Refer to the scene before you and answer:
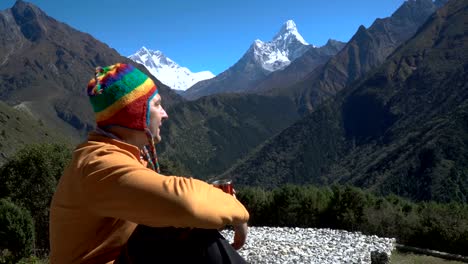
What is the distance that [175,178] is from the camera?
1664 mm

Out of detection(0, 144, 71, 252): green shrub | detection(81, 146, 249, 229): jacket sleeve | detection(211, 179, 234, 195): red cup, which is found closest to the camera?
detection(81, 146, 249, 229): jacket sleeve

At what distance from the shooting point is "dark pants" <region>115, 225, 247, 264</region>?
6.19ft

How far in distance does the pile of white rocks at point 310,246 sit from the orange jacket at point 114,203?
1196cm

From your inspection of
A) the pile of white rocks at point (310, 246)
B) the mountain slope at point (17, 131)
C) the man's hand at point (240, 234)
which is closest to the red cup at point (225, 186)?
the man's hand at point (240, 234)

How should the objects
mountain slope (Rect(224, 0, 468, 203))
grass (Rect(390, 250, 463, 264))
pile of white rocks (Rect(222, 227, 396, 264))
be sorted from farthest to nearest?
mountain slope (Rect(224, 0, 468, 203))
grass (Rect(390, 250, 463, 264))
pile of white rocks (Rect(222, 227, 396, 264))

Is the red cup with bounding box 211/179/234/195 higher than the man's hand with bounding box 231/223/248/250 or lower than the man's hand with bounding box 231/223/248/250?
higher

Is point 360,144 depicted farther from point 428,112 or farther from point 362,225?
point 362,225

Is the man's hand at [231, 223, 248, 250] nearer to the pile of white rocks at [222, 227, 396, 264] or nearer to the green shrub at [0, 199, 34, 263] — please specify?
Answer: the pile of white rocks at [222, 227, 396, 264]

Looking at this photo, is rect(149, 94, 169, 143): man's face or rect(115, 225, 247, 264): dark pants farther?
rect(149, 94, 169, 143): man's face

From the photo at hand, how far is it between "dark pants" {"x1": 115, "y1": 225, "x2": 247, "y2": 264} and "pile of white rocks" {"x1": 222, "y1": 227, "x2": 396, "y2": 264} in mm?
11913

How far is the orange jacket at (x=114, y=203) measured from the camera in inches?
63.1

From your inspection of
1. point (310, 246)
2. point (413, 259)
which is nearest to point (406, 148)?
point (413, 259)

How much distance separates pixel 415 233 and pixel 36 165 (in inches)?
635

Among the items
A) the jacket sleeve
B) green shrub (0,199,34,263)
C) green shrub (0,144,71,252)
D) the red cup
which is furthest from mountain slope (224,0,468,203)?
the jacket sleeve
